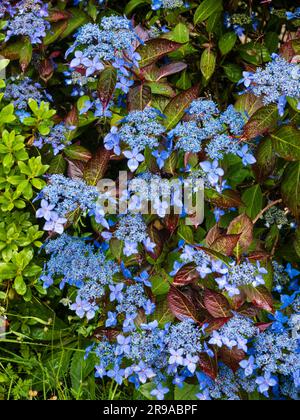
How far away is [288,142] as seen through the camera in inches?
68.7

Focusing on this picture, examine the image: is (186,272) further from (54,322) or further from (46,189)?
(54,322)

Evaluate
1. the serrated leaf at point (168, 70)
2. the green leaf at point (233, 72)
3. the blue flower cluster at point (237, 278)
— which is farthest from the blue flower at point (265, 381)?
the green leaf at point (233, 72)

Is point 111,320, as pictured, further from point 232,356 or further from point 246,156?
point 246,156

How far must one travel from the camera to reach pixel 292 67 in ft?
5.62

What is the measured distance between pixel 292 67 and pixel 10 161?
89cm

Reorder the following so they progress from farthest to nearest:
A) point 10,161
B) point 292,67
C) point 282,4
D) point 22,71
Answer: point 282,4, point 22,71, point 10,161, point 292,67

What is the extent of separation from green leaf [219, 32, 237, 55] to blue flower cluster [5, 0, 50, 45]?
592mm

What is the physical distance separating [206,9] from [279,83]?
605 mm

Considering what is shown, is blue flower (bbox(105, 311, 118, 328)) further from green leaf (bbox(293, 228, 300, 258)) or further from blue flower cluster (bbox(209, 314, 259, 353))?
green leaf (bbox(293, 228, 300, 258))

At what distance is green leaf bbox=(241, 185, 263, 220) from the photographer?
6.57 feet

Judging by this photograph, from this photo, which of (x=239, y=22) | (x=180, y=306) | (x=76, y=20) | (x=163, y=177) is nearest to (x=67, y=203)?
(x=163, y=177)

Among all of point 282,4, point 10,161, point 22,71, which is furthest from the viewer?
point 282,4

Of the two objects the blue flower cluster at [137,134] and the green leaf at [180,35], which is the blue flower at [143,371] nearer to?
the blue flower cluster at [137,134]
